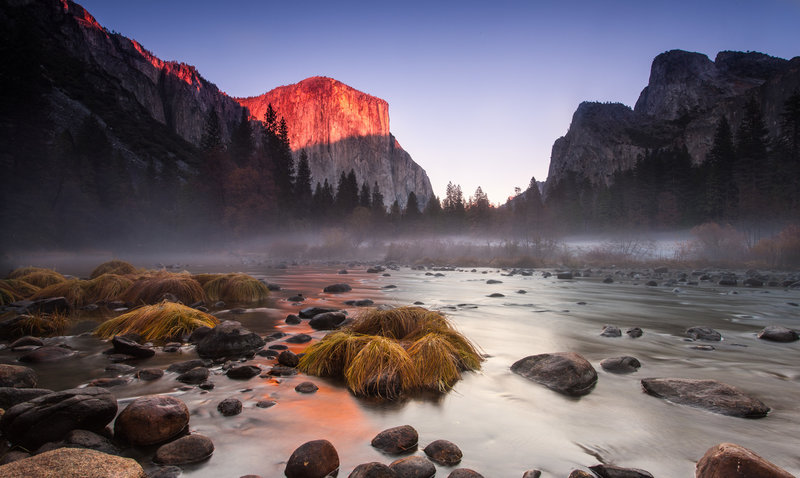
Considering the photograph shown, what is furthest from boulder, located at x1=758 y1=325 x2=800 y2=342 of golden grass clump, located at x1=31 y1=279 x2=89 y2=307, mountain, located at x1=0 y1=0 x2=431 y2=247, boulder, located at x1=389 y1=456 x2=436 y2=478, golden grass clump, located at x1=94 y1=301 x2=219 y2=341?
mountain, located at x1=0 y1=0 x2=431 y2=247

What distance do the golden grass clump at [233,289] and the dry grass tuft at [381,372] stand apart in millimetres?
7805

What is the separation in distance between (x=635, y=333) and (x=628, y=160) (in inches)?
5701

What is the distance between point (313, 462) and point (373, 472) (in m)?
0.42

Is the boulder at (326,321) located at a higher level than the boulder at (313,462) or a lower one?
lower

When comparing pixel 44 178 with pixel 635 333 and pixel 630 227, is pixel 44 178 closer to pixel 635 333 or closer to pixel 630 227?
pixel 635 333

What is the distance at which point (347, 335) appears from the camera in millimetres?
4695

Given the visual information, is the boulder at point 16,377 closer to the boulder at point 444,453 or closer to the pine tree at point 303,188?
the boulder at point 444,453

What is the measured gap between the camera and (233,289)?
10945 mm

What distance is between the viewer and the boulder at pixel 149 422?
264 centimetres

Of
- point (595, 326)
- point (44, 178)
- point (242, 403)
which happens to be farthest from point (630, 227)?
point (44, 178)

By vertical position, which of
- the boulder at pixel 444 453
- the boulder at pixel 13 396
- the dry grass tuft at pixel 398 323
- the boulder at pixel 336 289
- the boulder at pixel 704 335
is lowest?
the boulder at pixel 336 289

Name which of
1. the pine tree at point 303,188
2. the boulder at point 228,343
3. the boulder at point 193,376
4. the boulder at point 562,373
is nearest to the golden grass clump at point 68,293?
the boulder at point 228,343

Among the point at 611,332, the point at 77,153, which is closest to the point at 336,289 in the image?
the point at 611,332

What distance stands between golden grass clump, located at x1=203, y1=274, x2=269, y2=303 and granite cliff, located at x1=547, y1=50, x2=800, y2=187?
116029 millimetres
